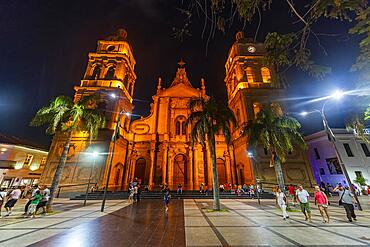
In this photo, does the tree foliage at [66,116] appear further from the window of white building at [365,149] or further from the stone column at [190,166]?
the window of white building at [365,149]

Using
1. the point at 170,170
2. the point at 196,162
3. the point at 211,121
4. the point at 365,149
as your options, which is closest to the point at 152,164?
the point at 170,170

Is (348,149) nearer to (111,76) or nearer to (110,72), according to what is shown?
(111,76)

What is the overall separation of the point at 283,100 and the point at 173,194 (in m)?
21.0

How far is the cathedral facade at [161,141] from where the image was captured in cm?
2034

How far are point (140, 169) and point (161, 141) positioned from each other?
5.55m

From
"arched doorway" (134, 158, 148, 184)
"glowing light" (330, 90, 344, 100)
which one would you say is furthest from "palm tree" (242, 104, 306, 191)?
"arched doorway" (134, 158, 148, 184)

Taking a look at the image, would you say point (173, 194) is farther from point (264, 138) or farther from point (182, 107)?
point (182, 107)

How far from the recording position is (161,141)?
2694 cm

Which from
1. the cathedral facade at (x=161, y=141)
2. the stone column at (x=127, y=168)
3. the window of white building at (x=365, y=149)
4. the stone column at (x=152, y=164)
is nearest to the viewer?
the cathedral facade at (x=161, y=141)

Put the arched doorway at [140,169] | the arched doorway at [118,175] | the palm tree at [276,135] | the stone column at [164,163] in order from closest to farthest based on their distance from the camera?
1. the palm tree at [276,135]
2. the arched doorway at [118,175]
3. the stone column at [164,163]
4. the arched doorway at [140,169]

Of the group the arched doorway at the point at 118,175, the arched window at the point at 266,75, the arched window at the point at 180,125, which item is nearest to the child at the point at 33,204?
the arched doorway at the point at 118,175

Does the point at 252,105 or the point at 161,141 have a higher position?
the point at 252,105

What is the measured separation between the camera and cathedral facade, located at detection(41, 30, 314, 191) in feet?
66.7

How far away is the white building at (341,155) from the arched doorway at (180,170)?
78.2 feet
